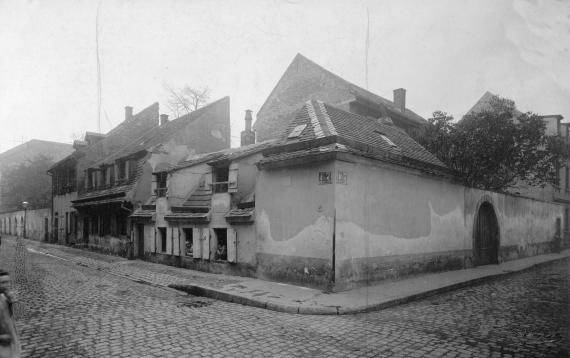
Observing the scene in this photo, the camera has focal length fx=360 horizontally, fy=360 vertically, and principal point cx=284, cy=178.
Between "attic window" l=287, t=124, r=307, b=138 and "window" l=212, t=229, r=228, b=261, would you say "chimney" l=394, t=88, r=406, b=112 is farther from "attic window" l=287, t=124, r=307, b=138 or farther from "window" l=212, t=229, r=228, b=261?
"window" l=212, t=229, r=228, b=261

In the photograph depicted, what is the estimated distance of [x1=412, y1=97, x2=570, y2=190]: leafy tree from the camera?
1745 centimetres

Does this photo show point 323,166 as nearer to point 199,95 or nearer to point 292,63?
point 292,63

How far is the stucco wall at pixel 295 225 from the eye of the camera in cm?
986

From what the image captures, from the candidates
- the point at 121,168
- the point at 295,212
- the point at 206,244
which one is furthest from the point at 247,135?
the point at 295,212

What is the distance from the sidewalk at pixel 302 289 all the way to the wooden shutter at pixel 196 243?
709 millimetres

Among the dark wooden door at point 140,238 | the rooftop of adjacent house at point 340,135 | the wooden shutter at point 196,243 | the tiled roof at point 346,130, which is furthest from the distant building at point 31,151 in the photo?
the rooftop of adjacent house at point 340,135

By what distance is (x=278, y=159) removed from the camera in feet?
36.0

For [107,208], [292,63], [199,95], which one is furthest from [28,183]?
[292,63]

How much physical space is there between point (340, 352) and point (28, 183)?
47.1 metres

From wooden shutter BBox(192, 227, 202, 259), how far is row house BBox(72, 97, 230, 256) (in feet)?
14.7

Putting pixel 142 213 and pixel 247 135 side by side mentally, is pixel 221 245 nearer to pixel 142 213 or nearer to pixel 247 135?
pixel 142 213

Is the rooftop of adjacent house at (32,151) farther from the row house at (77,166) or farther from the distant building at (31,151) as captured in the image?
the row house at (77,166)

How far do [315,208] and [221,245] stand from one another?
5153 millimetres

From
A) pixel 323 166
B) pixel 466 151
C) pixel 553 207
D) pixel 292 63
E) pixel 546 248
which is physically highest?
pixel 292 63
